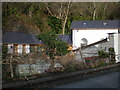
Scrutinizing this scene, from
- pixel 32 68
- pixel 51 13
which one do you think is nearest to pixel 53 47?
pixel 32 68

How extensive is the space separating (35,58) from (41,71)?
880mm

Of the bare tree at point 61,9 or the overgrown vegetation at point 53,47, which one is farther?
the bare tree at point 61,9

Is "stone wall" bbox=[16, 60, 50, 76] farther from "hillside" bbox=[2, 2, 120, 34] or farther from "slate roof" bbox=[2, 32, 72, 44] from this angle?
"hillside" bbox=[2, 2, 120, 34]

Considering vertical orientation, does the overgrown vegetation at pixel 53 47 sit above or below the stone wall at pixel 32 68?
above

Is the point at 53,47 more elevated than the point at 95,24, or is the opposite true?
the point at 95,24

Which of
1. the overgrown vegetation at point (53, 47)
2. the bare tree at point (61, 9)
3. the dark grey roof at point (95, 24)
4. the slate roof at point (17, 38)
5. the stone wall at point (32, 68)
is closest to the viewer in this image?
the stone wall at point (32, 68)

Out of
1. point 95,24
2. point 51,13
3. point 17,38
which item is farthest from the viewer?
point 51,13

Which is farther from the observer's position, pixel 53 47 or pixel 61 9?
pixel 61 9

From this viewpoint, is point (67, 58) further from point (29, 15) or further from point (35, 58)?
point (29, 15)

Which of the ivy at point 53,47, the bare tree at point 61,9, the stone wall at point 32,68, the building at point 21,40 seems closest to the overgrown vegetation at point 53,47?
the ivy at point 53,47

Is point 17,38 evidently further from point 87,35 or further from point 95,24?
point 95,24

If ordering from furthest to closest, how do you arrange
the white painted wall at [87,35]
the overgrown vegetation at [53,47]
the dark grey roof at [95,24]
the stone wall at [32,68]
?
the dark grey roof at [95,24], the white painted wall at [87,35], the overgrown vegetation at [53,47], the stone wall at [32,68]

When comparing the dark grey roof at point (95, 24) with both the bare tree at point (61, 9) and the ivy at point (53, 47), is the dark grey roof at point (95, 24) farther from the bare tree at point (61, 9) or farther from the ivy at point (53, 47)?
the ivy at point (53, 47)

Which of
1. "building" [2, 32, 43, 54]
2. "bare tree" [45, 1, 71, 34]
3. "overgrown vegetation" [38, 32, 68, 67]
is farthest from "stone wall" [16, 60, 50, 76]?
"bare tree" [45, 1, 71, 34]
